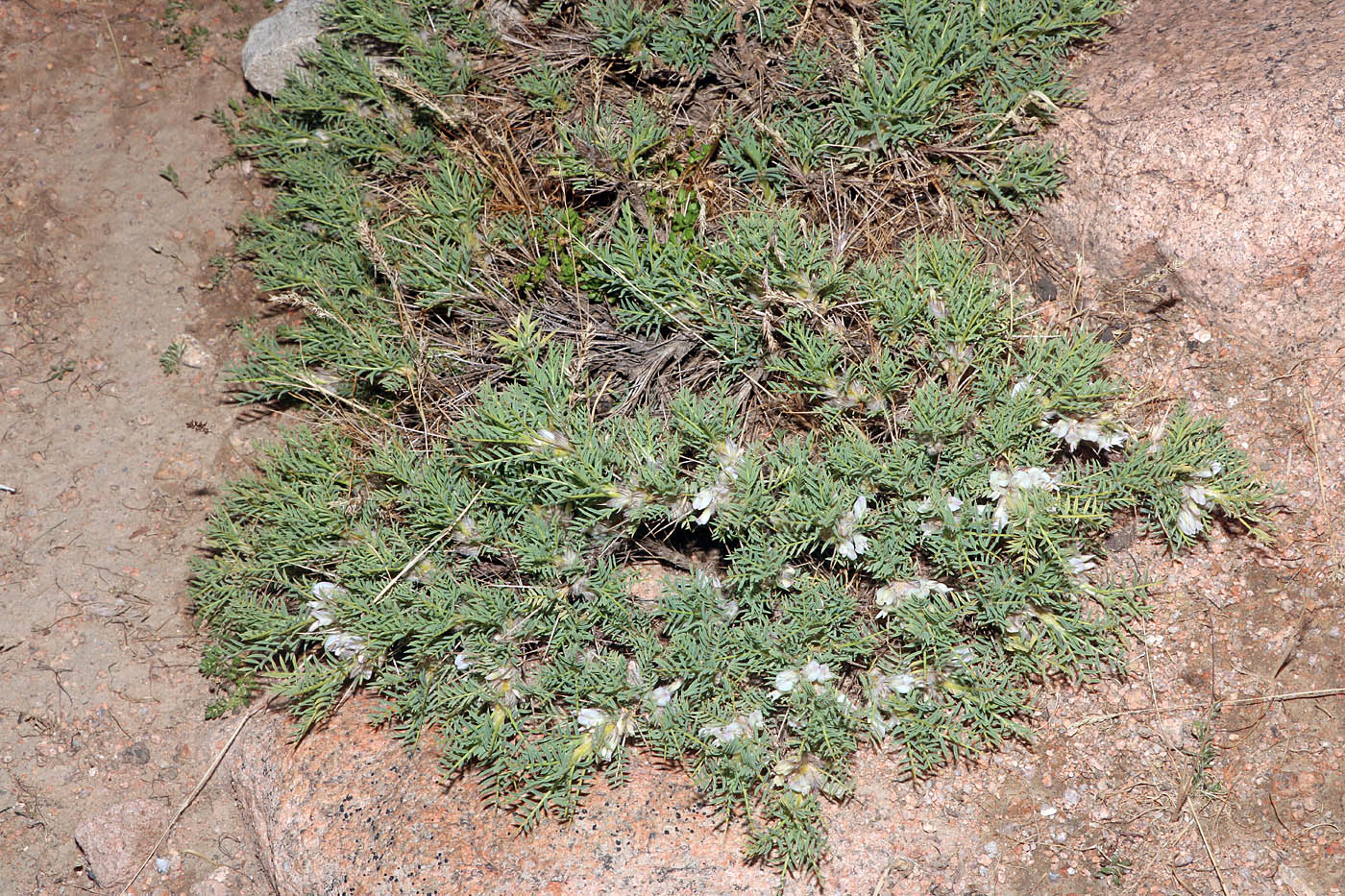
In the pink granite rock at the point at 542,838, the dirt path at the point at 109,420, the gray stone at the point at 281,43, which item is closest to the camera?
the pink granite rock at the point at 542,838

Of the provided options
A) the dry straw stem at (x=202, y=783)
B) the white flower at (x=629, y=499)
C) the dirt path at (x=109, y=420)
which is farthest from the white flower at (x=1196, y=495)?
the dirt path at (x=109, y=420)

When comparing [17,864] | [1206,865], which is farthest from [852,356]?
[17,864]

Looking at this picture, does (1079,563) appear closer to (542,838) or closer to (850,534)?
(850,534)

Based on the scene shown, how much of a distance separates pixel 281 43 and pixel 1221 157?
3928 mm

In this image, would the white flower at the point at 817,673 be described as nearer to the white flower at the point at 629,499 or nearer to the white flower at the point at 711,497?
the white flower at the point at 711,497

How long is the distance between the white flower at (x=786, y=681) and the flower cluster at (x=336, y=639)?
1302 mm

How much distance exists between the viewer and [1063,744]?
2840 mm

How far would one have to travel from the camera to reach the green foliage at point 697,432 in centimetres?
280

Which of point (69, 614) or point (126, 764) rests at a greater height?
point (69, 614)

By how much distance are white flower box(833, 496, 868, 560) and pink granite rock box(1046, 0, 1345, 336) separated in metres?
1.41

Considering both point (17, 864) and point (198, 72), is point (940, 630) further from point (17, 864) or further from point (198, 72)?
point (198, 72)

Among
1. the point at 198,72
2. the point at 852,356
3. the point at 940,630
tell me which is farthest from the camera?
the point at 198,72

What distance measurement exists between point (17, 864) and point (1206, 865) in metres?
3.87

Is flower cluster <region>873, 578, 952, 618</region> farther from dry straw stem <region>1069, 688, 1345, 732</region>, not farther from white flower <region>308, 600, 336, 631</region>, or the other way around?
white flower <region>308, 600, 336, 631</region>
